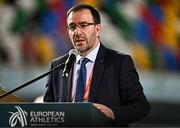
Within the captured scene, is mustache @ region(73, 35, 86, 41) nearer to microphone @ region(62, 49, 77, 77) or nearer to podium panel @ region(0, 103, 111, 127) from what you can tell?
microphone @ region(62, 49, 77, 77)

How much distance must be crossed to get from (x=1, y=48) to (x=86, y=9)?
5.61 metres

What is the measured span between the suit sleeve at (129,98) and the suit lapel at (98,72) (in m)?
0.08

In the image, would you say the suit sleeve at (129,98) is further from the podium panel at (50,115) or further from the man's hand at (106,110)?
the podium panel at (50,115)

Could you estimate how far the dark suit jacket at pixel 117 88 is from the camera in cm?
245

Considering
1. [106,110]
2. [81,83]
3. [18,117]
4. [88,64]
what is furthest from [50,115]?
[88,64]

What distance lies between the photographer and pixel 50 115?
2230 mm

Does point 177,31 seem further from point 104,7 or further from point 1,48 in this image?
point 1,48

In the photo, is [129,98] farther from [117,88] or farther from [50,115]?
[50,115]

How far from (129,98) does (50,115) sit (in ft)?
1.36

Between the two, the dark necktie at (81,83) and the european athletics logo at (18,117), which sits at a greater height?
the dark necktie at (81,83)

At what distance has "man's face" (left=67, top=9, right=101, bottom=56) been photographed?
254 centimetres

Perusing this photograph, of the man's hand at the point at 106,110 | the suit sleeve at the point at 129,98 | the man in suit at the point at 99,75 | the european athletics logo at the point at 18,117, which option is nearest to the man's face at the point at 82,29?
the man in suit at the point at 99,75

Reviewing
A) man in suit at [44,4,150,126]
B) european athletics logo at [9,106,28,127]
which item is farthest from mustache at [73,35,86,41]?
european athletics logo at [9,106,28,127]

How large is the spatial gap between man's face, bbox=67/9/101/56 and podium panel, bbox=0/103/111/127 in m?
0.41
